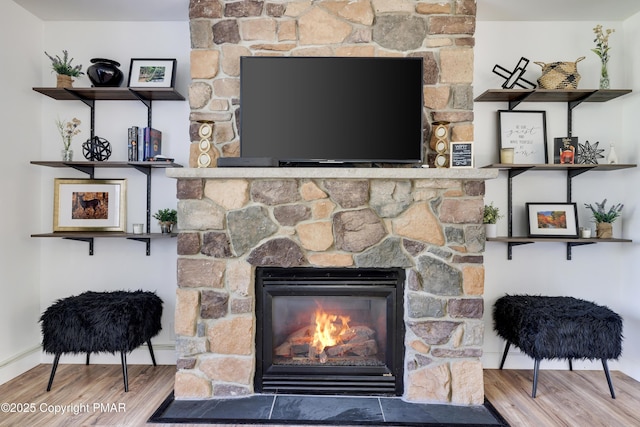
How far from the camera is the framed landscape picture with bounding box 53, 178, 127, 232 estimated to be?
2.86 m

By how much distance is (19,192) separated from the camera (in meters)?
2.75

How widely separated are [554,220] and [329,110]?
1732 millimetres

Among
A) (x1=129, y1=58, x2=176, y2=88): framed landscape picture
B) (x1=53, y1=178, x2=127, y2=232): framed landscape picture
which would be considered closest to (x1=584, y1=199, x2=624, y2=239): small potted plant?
(x1=129, y1=58, x2=176, y2=88): framed landscape picture

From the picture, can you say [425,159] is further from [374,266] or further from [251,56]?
Answer: [251,56]

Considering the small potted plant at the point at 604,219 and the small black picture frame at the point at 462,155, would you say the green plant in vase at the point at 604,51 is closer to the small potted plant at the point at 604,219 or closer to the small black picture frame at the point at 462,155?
the small potted plant at the point at 604,219

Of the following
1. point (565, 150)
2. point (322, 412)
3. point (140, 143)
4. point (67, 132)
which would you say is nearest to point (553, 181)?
point (565, 150)

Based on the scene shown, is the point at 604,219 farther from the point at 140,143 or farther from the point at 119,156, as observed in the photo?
the point at 119,156

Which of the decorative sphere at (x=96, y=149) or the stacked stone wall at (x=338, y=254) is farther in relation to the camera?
the decorative sphere at (x=96, y=149)

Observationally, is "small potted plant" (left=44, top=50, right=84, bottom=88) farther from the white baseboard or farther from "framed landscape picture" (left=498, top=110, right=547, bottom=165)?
"framed landscape picture" (left=498, top=110, right=547, bottom=165)

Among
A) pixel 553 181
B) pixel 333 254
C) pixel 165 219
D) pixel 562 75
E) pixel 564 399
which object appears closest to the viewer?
pixel 333 254

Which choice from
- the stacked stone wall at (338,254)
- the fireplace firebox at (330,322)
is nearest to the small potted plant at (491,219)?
the stacked stone wall at (338,254)

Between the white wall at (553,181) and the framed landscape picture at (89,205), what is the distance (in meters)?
2.56

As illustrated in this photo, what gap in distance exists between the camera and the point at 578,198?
292 centimetres

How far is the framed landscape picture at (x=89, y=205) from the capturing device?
286cm
